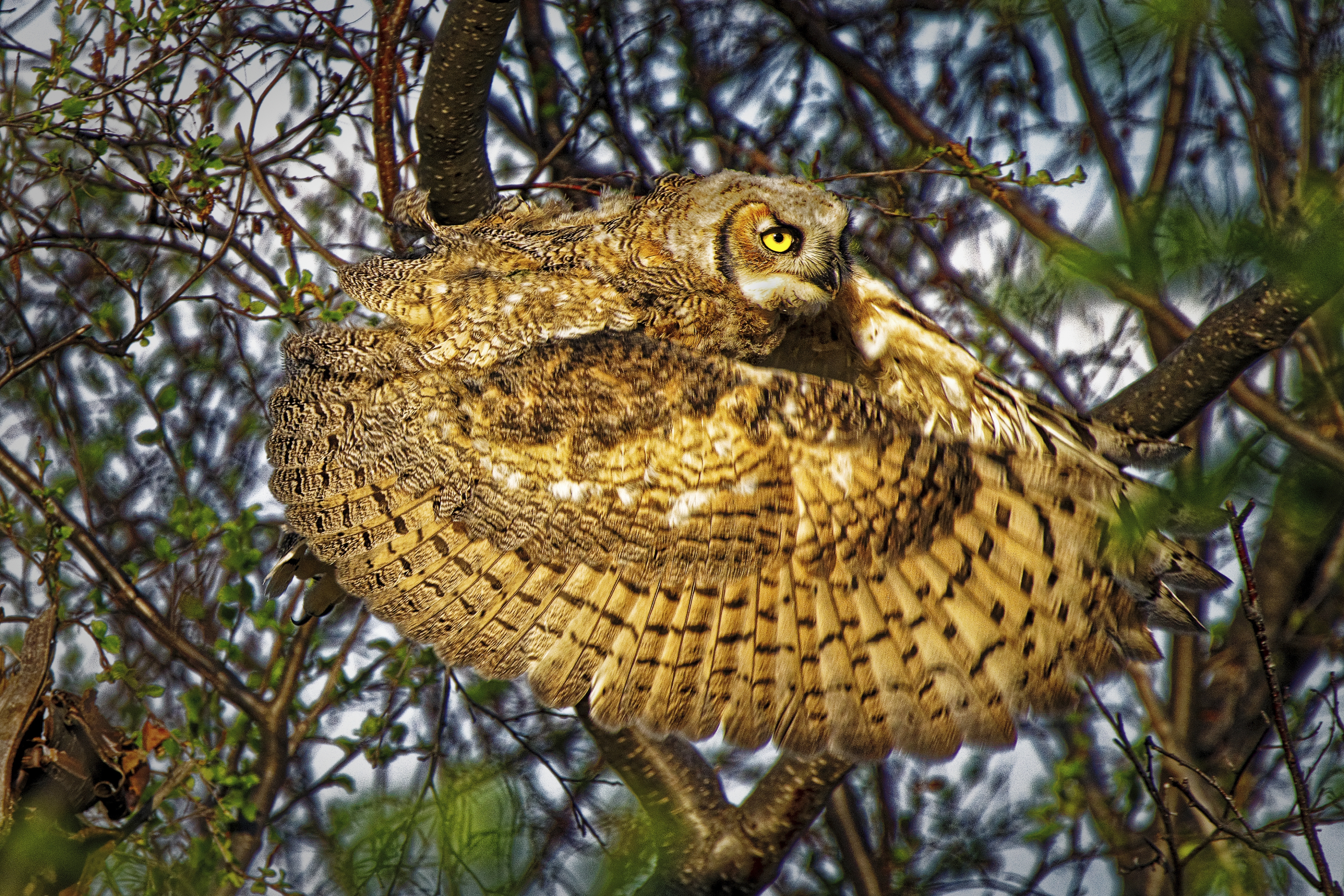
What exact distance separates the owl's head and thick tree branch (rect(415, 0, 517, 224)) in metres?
0.55

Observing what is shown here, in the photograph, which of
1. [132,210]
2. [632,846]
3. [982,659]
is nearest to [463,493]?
[632,846]

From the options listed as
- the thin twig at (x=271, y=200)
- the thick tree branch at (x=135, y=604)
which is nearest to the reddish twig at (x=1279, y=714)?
the thin twig at (x=271, y=200)

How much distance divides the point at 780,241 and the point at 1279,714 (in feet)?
4.70

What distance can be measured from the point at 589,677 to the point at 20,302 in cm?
228

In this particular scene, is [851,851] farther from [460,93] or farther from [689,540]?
[460,93]

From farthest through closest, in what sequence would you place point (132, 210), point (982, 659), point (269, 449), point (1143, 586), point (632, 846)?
point (132, 210), point (269, 449), point (982, 659), point (1143, 586), point (632, 846)

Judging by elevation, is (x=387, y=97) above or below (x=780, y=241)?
above

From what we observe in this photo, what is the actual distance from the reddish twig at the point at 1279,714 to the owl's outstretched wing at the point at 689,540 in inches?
24.4

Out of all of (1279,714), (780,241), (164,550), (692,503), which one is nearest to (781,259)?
(780,241)

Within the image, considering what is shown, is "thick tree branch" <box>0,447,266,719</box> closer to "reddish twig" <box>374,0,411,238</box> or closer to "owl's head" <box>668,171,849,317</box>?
"reddish twig" <box>374,0,411,238</box>

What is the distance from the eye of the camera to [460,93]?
226 cm

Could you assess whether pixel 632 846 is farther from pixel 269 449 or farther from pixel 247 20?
pixel 247 20

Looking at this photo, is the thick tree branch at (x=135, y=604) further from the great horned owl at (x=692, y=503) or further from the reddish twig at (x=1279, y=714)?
the reddish twig at (x=1279, y=714)

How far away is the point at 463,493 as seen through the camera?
252 cm
